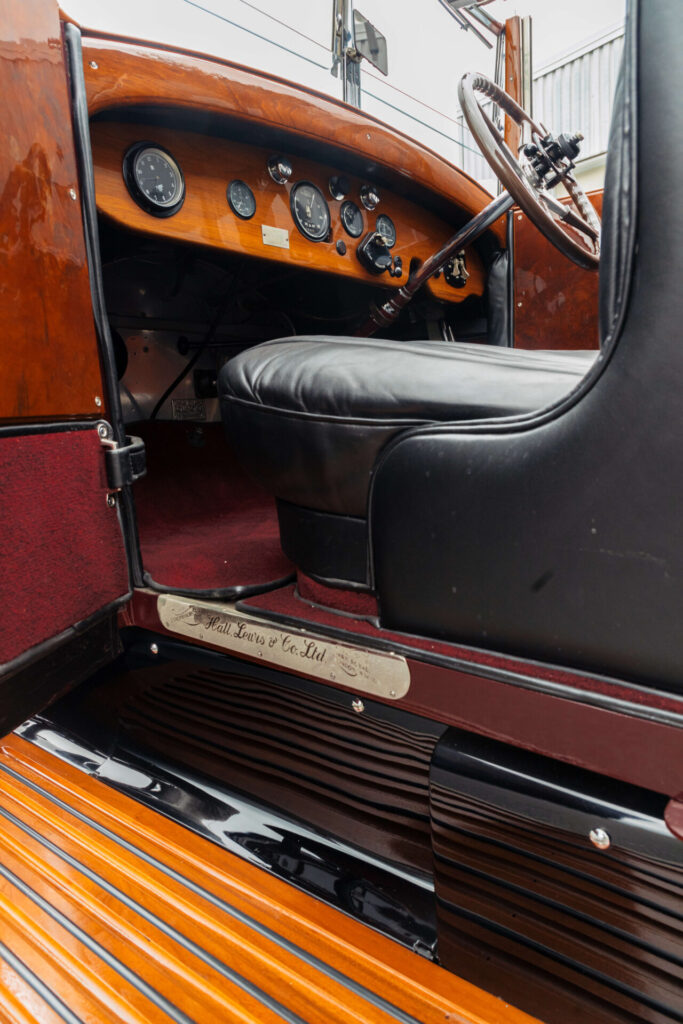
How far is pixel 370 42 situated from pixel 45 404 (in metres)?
2.13

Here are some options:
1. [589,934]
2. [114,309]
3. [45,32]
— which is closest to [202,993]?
[589,934]

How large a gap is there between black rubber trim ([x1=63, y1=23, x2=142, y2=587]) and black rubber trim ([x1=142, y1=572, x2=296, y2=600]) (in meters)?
0.02

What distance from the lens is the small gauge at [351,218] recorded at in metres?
1.33

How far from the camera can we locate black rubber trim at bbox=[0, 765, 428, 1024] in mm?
486

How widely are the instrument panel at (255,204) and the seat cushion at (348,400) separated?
564 mm

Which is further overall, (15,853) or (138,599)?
(138,599)

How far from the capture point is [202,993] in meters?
0.50

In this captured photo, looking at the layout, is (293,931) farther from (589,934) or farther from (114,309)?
(114,309)

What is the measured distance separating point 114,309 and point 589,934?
1518mm

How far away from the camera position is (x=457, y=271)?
161 cm

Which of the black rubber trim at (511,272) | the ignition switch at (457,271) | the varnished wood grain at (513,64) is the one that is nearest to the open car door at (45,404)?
the ignition switch at (457,271)

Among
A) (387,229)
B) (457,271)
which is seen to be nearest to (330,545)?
(387,229)

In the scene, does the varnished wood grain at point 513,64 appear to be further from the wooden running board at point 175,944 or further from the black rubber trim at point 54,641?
the wooden running board at point 175,944

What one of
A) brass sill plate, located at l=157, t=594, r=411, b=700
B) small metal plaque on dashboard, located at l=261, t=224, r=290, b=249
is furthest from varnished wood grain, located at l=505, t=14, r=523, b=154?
brass sill plate, located at l=157, t=594, r=411, b=700
